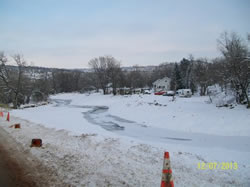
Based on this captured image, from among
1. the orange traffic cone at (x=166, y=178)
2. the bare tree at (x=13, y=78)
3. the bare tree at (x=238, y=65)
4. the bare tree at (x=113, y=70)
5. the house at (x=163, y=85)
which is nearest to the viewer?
the orange traffic cone at (x=166, y=178)

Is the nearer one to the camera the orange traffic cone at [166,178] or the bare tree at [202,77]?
the orange traffic cone at [166,178]

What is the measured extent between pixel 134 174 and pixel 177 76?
55344 millimetres

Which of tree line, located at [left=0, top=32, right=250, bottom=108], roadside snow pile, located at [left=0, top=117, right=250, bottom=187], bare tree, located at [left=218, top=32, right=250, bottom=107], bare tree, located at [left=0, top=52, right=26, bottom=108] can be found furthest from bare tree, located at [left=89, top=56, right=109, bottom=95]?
roadside snow pile, located at [left=0, top=117, right=250, bottom=187]

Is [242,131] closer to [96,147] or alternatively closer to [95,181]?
[96,147]

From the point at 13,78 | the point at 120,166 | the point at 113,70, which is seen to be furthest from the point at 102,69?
the point at 120,166

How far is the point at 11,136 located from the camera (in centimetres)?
818

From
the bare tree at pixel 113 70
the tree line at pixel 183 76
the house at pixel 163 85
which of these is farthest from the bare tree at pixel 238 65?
the house at pixel 163 85

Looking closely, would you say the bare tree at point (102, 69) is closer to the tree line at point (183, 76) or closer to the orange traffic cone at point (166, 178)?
the tree line at point (183, 76)

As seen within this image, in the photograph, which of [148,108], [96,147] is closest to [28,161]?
[96,147]

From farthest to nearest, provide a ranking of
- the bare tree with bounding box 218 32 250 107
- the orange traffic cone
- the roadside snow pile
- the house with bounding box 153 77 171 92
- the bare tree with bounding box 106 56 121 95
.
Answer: the house with bounding box 153 77 171 92 < the bare tree with bounding box 106 56 121 95 < the bare tree with bounding box 218 32 250 107 < the roadside snow pile < the orange traffic cone

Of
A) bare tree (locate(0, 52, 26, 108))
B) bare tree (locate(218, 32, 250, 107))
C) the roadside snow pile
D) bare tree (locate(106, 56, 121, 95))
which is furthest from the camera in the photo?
bare tree (locate(106, 56, 121, 95))

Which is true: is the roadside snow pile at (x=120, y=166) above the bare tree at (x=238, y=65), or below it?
below

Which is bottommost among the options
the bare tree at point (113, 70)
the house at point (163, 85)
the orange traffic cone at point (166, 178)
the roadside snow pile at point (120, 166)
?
the roadside snow pile at point (120, 166)

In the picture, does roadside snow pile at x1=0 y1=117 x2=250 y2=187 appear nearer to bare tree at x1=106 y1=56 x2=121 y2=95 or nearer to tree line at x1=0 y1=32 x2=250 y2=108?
tree line at x1=0 y1=32 x2=250 y2=108
